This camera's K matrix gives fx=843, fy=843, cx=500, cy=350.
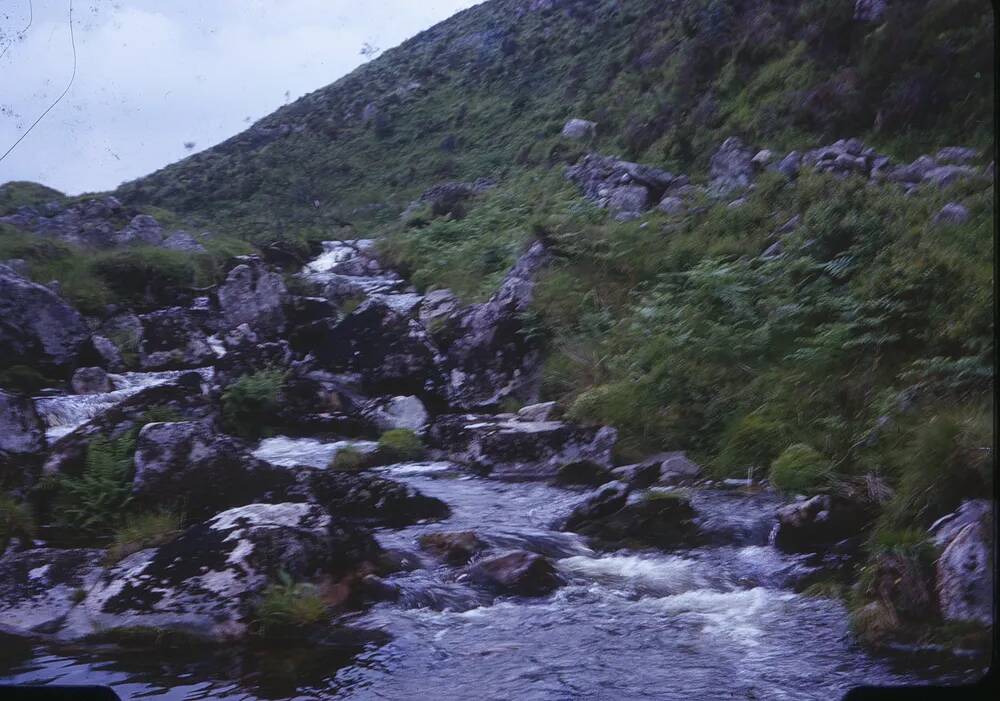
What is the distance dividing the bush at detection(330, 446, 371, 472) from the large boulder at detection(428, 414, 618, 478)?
41.9 inches

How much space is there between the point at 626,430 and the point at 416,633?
4777 mm

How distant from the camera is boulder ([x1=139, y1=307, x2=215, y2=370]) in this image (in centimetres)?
1473

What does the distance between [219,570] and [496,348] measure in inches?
302

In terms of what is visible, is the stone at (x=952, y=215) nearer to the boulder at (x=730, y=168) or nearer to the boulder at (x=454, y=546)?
the boulder at (x=730, y=168)

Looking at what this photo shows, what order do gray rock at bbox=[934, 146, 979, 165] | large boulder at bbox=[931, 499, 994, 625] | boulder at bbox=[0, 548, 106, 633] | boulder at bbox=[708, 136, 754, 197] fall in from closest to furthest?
large boulder at bbox=[931, 499, 994, 625], boulder at bbox=[0, 548, 106, 633], gray rock at bbox=[934, 146, 979, 165], boulder at bbox=[708, 136, 754, 197]

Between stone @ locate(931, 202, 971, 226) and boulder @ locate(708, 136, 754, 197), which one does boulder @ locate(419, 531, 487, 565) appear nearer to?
stone @ locate(931, 202, 971, 226)

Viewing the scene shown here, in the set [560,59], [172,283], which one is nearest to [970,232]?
[172,283]

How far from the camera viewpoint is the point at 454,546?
6.84 meters

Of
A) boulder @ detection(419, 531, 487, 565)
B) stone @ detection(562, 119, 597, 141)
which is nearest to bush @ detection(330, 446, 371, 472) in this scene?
boulder @ detection(419, 531, 487, 565)

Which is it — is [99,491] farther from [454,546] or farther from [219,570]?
[454,546]

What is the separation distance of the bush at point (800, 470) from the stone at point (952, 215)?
362cm

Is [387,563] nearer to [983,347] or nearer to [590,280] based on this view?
[983,347]

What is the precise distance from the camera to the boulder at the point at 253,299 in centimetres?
1630

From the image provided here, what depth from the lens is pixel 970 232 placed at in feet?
28.9
